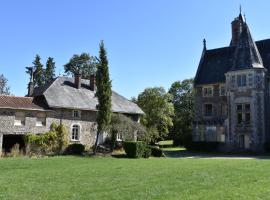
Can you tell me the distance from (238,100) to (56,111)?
60.6 ft

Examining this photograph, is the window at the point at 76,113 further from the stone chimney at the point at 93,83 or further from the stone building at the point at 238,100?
the stone building at the point at 238,100

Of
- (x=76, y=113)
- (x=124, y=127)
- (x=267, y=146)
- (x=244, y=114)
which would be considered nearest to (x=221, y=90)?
(x=244, y=114)

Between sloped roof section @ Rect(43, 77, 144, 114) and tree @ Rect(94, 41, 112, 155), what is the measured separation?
386 cm

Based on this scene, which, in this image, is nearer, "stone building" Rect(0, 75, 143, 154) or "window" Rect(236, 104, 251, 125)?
"stone building" Rect(0, 75, 143, 154)

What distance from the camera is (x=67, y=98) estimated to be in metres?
33.9

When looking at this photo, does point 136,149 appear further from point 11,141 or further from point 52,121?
point 11,141

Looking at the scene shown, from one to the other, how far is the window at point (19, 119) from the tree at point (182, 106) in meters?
32.5

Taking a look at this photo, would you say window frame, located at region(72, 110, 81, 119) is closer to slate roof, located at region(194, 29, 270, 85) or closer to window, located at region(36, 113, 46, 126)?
window, located at region(36, 113, 46, 126)

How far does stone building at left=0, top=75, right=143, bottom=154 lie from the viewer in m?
30.0

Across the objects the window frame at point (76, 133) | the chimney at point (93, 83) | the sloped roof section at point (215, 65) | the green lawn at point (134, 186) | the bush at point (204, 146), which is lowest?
the green lawn at point (134, 186)

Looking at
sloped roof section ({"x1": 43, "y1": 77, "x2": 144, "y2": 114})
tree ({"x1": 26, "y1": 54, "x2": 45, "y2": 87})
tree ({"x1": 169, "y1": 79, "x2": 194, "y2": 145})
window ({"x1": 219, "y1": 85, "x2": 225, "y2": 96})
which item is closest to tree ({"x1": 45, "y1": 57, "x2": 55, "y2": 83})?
tree ({"x1": 26, "y1": 54, "x2": 45, "y2": 87})

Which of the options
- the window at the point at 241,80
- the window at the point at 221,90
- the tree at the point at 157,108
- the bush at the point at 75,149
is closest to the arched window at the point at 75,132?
the bush at the point at 75,149

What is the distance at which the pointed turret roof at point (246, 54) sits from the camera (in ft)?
123

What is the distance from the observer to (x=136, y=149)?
28.6m
